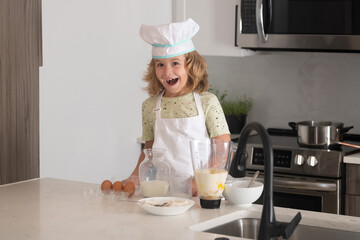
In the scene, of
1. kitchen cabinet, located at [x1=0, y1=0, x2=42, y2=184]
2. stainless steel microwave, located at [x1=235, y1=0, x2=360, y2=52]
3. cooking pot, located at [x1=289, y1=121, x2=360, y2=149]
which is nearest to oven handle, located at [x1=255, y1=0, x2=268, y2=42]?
stainless steel microwave, located at [x1=235, y1=0, x2=360, y2=52]

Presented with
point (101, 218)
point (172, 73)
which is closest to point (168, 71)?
point (172, 73)

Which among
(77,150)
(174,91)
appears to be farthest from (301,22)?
(77,150)

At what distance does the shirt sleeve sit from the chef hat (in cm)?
24

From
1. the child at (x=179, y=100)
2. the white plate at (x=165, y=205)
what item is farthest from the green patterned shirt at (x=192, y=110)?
the white plate at (x=165, y=205)

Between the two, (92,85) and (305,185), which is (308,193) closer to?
(305,185)

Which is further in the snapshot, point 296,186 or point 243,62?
point 243,62

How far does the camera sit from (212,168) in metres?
2.12

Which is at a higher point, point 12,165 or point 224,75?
point 224,75

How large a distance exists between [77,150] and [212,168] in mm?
1515

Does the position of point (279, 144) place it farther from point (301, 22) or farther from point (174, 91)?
point (174, 91)

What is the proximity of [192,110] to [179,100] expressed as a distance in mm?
77

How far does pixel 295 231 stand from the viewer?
2.09 metres

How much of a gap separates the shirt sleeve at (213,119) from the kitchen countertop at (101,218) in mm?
445

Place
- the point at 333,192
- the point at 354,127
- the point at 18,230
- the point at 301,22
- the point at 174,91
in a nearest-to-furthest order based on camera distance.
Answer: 1. the point at 18,230
2. the point at 174,91
3. the point at 333,192
4. the point at 301,22
5. the point at 354,127
